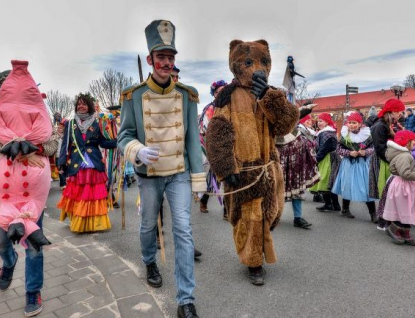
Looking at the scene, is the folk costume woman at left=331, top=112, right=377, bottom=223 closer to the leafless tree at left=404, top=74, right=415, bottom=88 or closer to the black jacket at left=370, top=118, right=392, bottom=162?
the black jacket at left=370, top=118, right=392, bottom=162

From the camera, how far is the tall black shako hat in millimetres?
2764

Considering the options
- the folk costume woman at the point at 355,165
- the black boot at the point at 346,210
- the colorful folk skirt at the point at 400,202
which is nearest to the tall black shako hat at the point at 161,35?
the colorful folk skirt at the point at 400,202

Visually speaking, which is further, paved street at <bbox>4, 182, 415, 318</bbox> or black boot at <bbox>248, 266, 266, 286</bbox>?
black boot at <bbox>248, 266, 266, 286</bbox>

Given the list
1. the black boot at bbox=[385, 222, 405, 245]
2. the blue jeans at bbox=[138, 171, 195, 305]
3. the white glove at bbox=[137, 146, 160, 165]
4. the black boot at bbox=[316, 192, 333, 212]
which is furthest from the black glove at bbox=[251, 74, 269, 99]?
the black boot at bbox=[316, 192, 333, 212]

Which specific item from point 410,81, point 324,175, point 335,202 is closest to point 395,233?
point 335,202

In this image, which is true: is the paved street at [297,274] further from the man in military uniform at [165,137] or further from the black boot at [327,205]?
the black boot at [327,205]

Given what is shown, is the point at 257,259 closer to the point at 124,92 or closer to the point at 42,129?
the point at 124,92

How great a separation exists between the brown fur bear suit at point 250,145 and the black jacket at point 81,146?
2.36 meters

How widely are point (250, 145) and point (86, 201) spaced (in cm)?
294

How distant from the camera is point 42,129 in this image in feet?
9.02

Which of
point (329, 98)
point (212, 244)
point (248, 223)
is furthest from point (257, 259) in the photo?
point (329, 98)

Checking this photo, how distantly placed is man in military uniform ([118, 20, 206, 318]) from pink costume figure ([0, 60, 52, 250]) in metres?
0.68

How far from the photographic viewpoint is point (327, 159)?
660 cm

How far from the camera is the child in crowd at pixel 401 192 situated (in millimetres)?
4449
